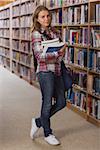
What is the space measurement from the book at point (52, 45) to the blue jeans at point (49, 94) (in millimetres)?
221

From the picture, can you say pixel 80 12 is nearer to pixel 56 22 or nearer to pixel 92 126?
pixel 56 22

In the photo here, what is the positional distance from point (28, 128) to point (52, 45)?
1167mm

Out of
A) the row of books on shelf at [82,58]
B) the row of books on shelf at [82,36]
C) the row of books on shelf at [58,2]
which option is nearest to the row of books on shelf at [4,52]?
the row of books on shelf at [58,2]

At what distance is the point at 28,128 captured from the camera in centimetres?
390

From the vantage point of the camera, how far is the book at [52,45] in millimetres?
3182

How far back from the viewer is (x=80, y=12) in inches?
179

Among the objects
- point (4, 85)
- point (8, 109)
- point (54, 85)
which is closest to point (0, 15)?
point (4, 85)

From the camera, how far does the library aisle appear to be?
3.37 m

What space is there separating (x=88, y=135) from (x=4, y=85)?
356 centimetres

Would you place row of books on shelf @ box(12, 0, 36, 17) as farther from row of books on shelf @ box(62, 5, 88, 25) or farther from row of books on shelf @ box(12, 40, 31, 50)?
row of books on shelf @ box(62, 5, 88, 25)

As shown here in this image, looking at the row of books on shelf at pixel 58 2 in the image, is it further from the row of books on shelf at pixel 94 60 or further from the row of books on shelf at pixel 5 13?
the row of books on shelf at pixel 5 13

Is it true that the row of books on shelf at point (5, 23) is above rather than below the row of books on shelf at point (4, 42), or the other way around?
above

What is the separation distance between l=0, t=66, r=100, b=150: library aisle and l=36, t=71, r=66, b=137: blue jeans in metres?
0.25

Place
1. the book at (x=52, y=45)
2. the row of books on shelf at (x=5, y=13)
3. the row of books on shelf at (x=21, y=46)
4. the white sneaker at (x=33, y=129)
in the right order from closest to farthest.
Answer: the book at (x=52, y=45) → the white sneaker at (x=33, y=129) → the row of books on shelf at (x=21, y=46) → the row of books on shelf at (x=5, y=13)
